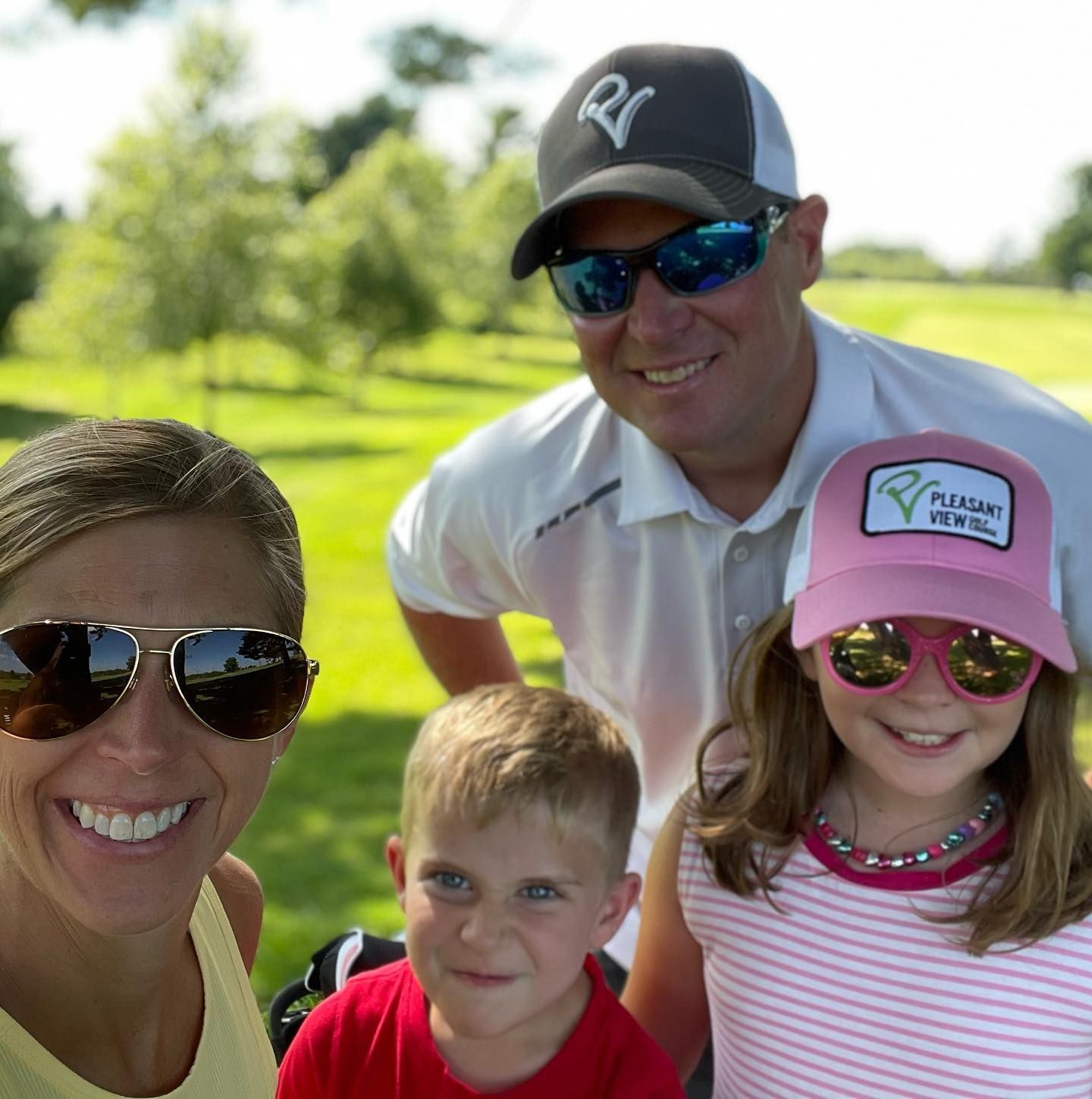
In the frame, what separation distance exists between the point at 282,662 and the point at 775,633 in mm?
1229

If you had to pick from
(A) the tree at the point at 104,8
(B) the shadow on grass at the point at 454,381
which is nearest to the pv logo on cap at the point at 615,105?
(A) the tree at the point at 104,8

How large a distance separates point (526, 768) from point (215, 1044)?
662mm

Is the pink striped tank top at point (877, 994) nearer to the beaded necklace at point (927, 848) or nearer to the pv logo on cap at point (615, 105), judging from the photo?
the beaded necklace at point (927, 848)

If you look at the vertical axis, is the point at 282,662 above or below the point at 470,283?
above

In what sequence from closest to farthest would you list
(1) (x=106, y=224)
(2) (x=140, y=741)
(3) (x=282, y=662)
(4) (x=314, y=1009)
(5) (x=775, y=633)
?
(2) (x=140, y=741)
(3) (x=282, y=662)
(4) (x=314, y=1009)
(5) (x=775, y=633)
(1) (x=106, y=224)

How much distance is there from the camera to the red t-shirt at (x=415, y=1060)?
2086 millimetres

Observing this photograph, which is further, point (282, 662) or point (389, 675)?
point (389, 675)

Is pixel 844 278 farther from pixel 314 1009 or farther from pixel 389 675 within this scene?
pixel 314 1009

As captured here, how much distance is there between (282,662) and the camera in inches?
61.9

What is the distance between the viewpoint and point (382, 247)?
32.1m

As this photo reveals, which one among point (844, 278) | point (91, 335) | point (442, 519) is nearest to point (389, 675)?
point (442, 519)

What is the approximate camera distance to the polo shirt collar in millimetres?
2754

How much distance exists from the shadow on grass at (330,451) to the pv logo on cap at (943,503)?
19434mm

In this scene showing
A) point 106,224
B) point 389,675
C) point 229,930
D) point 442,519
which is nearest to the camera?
point 229,930
